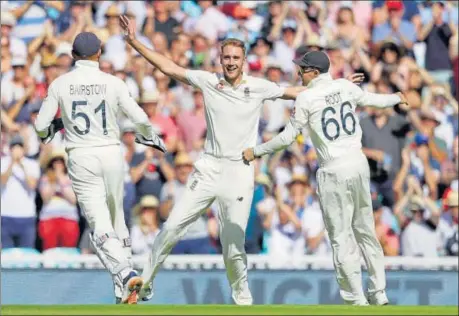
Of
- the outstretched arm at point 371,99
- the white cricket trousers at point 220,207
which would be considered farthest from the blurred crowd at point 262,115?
the white cricket trousers at point 220,207

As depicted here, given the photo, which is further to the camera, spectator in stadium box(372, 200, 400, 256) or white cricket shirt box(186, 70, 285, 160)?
spectator in stadium box(372, 200, 400, 256)

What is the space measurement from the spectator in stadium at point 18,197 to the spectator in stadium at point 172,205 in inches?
61.3

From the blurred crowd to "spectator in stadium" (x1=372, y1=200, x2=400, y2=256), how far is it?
0.07ft

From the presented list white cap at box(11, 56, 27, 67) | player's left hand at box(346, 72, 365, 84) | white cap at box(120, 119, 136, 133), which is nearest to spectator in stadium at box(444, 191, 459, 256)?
white cap at box(120, 119, 136, 133)

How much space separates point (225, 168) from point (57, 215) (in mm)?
4662

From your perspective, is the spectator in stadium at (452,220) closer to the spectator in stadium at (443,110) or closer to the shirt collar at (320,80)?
the spectator in stadium at (443,110)

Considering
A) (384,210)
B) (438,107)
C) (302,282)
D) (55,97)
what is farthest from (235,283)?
(438,107)

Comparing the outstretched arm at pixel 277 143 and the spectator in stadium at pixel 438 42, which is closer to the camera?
the outstretched arm at pixel 277 143

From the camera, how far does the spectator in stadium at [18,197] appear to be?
20.4 m

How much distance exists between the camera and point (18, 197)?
20562mm

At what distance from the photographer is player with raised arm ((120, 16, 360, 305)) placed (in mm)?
16141

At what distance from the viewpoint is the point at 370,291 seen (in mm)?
16359

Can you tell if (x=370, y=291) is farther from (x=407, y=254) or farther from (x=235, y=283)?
(x=407, y=254)

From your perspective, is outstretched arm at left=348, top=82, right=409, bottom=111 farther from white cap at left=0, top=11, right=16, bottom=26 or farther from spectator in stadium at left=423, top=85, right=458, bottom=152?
white cap at left=0, top=11, right=16, bottom=26
